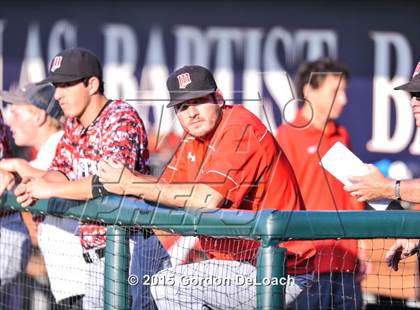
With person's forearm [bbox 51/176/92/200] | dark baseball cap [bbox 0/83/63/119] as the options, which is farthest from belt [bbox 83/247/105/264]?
dark baseball cap [bbox 0/83/63/119]

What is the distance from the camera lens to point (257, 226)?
3.47 m

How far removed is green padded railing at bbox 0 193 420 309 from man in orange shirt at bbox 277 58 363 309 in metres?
0.91

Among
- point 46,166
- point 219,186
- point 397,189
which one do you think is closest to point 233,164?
point 219,186

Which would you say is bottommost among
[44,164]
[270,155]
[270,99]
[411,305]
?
[411,305]

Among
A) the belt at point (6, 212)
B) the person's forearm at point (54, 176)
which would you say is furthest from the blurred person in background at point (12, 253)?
the person's forearm at point (54, 176)

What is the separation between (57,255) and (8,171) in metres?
0.52

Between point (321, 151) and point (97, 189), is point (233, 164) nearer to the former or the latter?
point (97, 189)

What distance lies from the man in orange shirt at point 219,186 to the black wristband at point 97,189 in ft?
0.11

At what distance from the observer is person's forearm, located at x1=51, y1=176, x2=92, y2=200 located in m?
4.30

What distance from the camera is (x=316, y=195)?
228 inches

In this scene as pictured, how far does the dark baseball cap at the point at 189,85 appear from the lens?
14.0 ft

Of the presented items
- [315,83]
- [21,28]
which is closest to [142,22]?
[21,28]

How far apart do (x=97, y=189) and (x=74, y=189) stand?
137 millimetres

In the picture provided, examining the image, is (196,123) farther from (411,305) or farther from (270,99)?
(270,99)
